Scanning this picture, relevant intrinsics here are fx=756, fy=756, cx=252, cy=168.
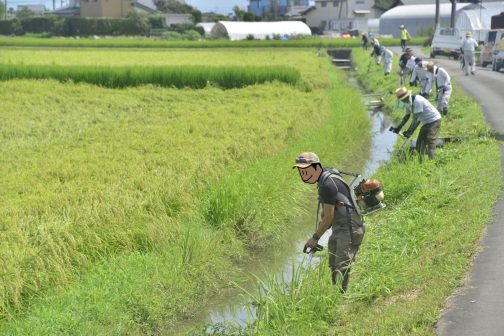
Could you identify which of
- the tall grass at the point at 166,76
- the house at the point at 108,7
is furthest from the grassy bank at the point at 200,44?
the house at the point at 108,7

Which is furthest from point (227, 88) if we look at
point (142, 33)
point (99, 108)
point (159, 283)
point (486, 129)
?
point (142, 33)

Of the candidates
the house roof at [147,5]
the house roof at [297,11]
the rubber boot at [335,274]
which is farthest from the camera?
the house roof at [147,5]

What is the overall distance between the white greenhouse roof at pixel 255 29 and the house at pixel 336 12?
1356 centimetres

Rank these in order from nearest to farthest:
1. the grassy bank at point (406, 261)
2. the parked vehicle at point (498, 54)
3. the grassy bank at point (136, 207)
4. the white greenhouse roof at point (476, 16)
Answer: the grassy bank at point (406, 261) < the grassy bank at point (136, 207) < the parked vehicle at point (498, 54) < the white greenhouse roof at point (476, 16)

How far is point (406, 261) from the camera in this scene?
8.18 meters

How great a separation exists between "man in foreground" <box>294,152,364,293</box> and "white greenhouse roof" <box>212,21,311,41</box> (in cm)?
6011

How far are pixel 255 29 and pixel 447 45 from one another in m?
31.2

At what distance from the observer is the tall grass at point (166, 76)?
26.6 meters

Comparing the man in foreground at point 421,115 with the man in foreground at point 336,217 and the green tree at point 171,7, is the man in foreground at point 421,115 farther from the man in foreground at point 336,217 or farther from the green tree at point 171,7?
the green tree at point 171,7

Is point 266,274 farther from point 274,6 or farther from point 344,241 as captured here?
point 274,6

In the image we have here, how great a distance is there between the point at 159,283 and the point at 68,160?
4751mm

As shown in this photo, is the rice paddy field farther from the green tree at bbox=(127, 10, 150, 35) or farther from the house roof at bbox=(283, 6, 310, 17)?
the house roof at bbox=(283, 6, 310, 17)

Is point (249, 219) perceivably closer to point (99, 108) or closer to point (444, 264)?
point (444, 264)

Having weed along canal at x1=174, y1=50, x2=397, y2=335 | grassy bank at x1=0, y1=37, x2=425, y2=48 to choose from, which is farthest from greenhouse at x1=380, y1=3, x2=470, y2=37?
weed along canal at x1=174, y1=50, x2=397, y2=335
